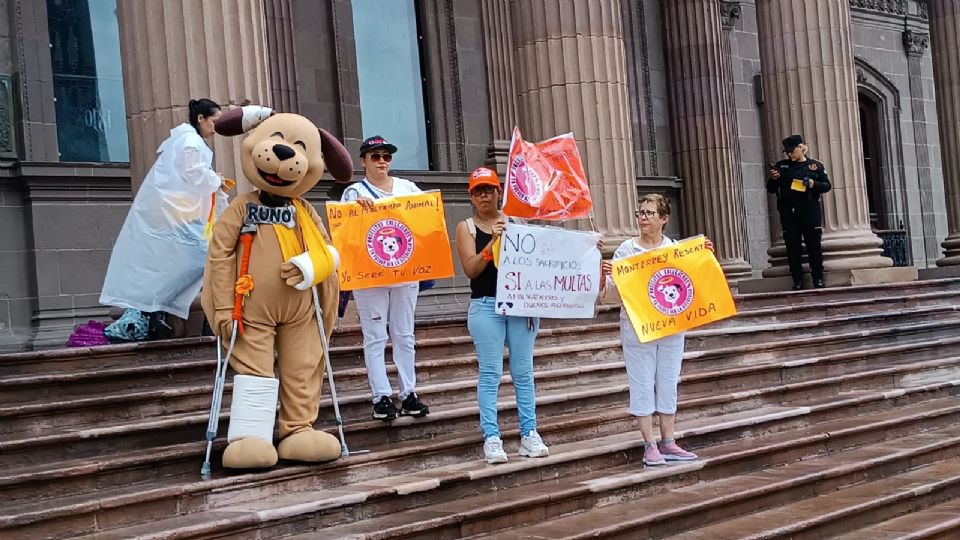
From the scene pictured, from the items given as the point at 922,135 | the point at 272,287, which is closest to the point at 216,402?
the point at 272,287

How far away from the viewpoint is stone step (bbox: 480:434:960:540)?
24.3ft

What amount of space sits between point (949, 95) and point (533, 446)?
14.0 meters

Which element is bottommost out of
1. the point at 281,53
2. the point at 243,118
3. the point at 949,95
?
the point at 243,118

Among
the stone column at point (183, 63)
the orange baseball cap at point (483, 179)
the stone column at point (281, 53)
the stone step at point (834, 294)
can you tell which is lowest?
the stone step at point (834, 294)

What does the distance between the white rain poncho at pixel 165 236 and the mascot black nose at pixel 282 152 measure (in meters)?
1.64

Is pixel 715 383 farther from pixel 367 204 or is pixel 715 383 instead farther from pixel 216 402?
pixel 216 402

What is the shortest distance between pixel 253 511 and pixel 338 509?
0.50 metres

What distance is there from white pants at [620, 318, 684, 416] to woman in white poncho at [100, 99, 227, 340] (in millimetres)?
3167

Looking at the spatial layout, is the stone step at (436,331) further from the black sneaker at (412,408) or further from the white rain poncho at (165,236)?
the black sneaker at (412,408)

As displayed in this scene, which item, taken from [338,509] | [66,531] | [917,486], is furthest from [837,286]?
[66,531]

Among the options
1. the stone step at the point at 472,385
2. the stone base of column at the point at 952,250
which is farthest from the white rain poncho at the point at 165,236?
the stone base of column at the point at 952,250

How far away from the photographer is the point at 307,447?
7.42 meters

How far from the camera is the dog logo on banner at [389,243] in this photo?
27.6 ft

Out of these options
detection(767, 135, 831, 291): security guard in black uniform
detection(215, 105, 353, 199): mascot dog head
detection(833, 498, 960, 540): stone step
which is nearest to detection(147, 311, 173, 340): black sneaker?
detection(215, 105, 353, 199): mascot dog head
